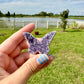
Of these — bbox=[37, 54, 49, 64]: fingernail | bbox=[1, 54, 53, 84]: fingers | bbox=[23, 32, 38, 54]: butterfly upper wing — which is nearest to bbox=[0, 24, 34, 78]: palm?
bbox=[23, 32, 38, 54]: butterfly upper wing

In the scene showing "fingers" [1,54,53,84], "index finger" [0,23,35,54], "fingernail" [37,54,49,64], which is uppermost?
"index finger" [0,23,35,54]

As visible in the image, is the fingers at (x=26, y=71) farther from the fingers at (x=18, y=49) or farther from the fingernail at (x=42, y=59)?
the fingers at (x=18, y=49)

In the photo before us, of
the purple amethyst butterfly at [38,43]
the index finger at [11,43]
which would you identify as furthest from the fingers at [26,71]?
the index finger at [11,43]

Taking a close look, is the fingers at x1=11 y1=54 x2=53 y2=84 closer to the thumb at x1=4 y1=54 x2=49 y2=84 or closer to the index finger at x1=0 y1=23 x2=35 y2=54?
the thumb at x1=4 y1=54 x2=49 y2=84

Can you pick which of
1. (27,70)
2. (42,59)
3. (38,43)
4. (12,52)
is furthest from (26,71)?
(12,52)

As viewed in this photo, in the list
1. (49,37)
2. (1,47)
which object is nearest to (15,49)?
(1,47)

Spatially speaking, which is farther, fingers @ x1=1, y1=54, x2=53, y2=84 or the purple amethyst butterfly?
the purple amethyst butterfly

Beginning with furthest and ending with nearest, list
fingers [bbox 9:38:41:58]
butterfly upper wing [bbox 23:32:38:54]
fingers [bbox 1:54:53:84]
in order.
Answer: fingers [bbox 9:38:41:58]
butterfly upper wing [bbox 23:32:38:54]
fingers [bbox 1:54:53:84]

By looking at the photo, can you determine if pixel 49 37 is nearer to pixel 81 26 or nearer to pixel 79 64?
pixel 79 64
